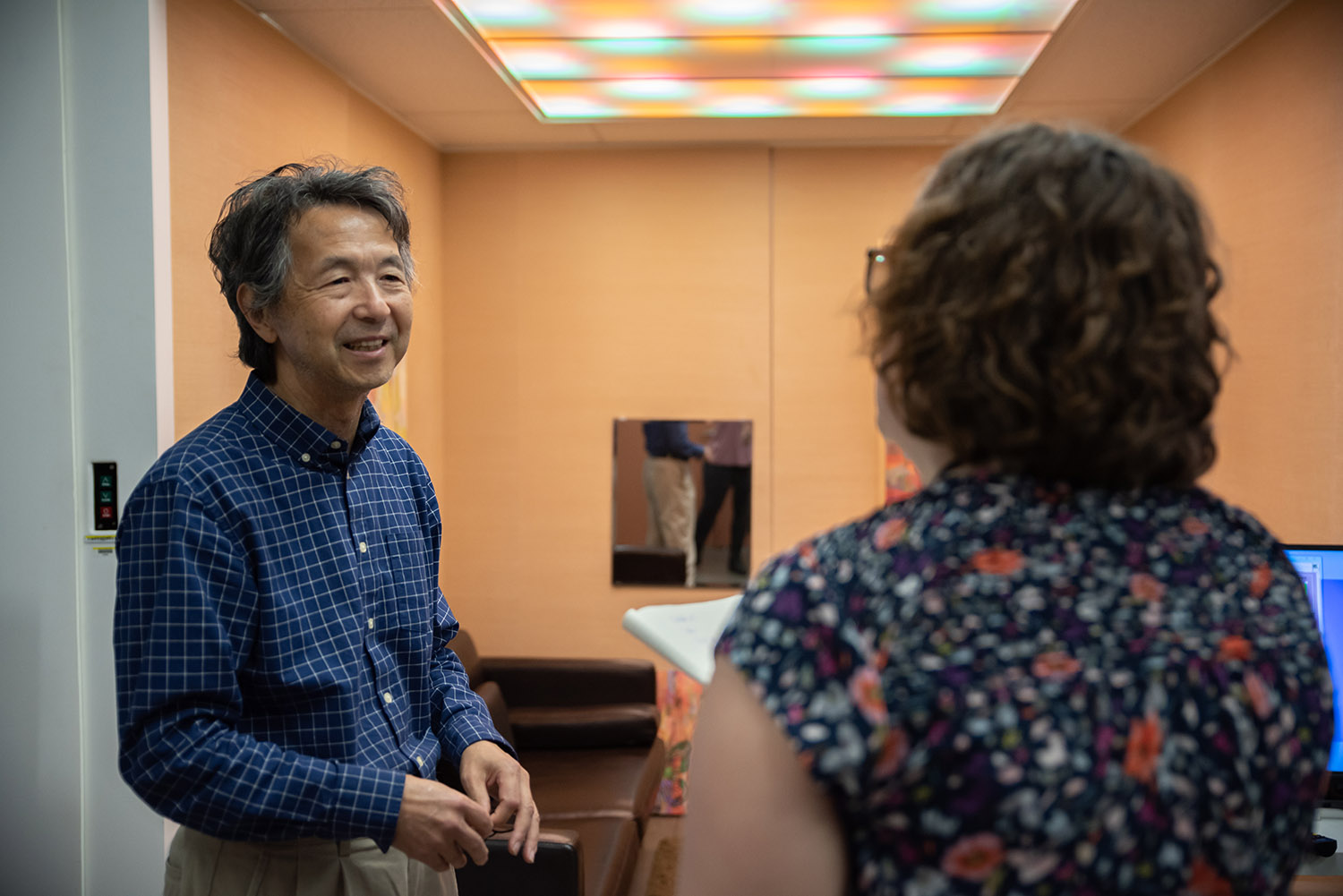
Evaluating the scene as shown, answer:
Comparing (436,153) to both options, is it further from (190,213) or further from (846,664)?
(846,664)

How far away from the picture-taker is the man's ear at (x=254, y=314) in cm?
151

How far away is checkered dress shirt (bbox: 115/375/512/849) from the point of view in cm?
121

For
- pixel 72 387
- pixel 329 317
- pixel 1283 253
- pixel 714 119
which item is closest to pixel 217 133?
pixel 72 387

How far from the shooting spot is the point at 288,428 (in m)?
1.46

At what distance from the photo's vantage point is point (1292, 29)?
2814 millimetres

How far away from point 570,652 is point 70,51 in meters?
3.11

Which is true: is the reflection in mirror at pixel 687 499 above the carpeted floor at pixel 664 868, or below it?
above

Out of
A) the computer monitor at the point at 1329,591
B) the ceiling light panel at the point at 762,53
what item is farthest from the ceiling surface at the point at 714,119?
the computer monitor at the point at 1329,591

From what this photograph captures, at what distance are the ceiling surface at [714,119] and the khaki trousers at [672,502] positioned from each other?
151cm

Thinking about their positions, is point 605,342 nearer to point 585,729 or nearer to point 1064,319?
point 585,729

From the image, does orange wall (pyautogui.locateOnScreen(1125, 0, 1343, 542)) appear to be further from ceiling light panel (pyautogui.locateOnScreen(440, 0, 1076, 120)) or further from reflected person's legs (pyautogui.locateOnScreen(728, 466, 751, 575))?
reflected person's legs (pyautogui.locateOnScreen(728, 466, 751, 575))

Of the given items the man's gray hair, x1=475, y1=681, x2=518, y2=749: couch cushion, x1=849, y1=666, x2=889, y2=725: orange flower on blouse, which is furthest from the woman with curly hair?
x1=475, y1=681, x2=518, y2=749: couch cushion

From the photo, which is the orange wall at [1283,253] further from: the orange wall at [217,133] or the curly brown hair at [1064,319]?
the orange wall at [217,133]

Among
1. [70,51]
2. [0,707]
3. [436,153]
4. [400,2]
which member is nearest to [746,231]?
[436,153]
